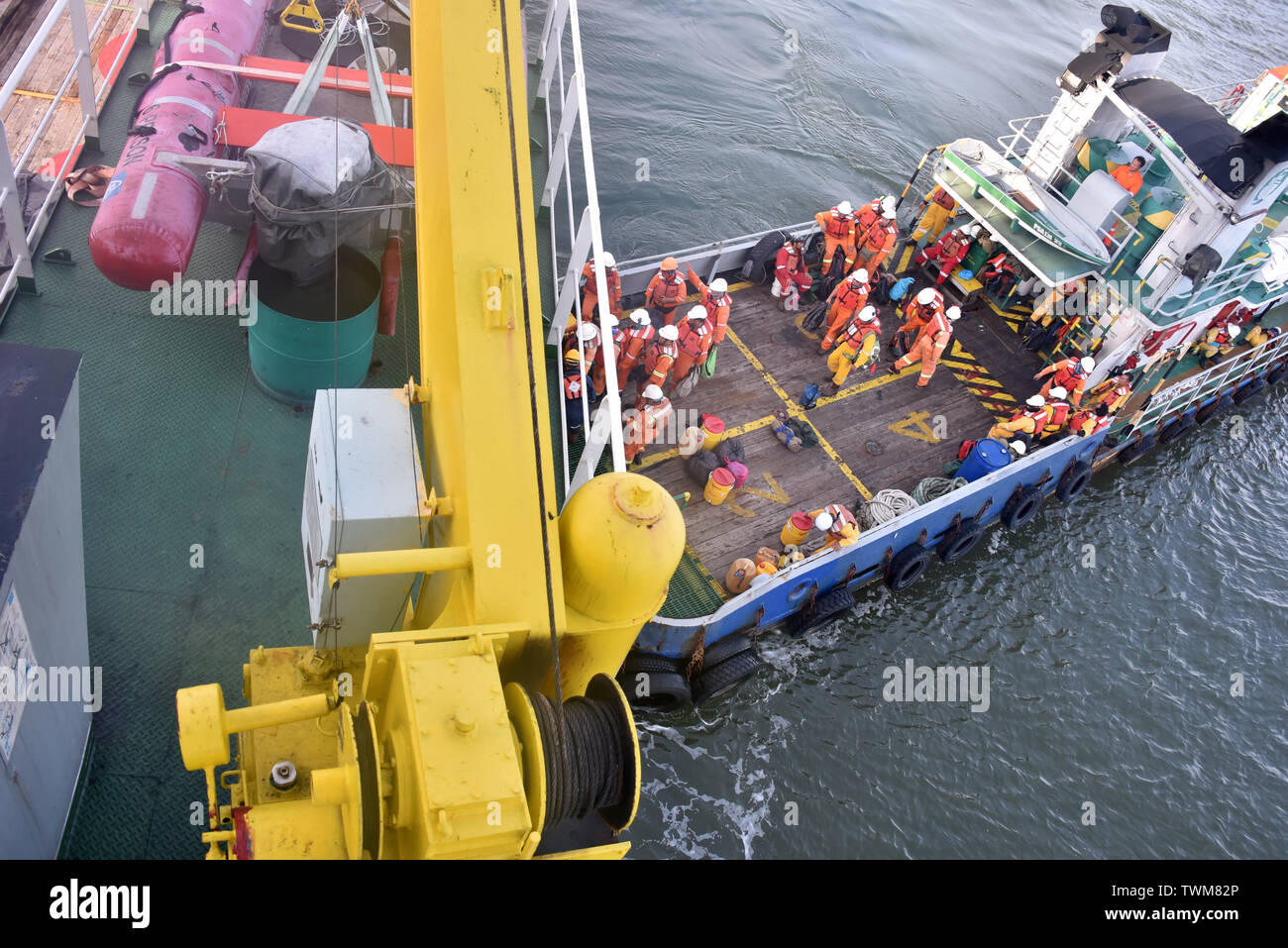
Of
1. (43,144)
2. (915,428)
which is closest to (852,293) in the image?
(915,428)

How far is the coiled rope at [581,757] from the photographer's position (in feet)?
15.6

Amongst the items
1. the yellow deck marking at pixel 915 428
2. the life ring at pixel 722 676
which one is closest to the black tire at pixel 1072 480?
the yellow deck marking at pixel 915 428

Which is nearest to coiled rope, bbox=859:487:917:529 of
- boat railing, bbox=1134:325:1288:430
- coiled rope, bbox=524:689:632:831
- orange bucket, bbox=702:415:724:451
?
orange bucket, bbox=702:415:724:451

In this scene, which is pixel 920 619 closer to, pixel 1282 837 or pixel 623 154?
pixel 1282 837

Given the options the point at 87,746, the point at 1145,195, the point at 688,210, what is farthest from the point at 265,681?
the point at 688,210

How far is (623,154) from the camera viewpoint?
Answer: 19.8 meters

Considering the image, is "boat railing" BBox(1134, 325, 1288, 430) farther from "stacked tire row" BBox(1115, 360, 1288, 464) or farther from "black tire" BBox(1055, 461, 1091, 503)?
"black tire" BBox(1055, 461, 1091, 503)

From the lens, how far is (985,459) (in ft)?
40.9

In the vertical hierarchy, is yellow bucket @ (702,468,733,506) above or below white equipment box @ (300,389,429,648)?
below

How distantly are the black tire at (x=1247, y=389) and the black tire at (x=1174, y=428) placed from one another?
1.85 metres

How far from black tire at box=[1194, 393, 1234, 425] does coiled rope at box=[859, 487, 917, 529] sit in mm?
7830

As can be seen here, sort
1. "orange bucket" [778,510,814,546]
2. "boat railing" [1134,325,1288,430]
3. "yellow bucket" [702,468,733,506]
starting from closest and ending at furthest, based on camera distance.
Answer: "orange bucket" [778,510,814,546] → "yellow bucket" [702,468,733,506] → "boat railing" [1134,325,1288,430]

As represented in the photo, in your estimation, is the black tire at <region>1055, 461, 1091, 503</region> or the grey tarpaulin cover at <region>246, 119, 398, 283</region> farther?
the black tire at <region>1055, 461, 1091, 503</region>

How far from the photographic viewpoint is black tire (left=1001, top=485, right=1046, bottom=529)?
13414mm
